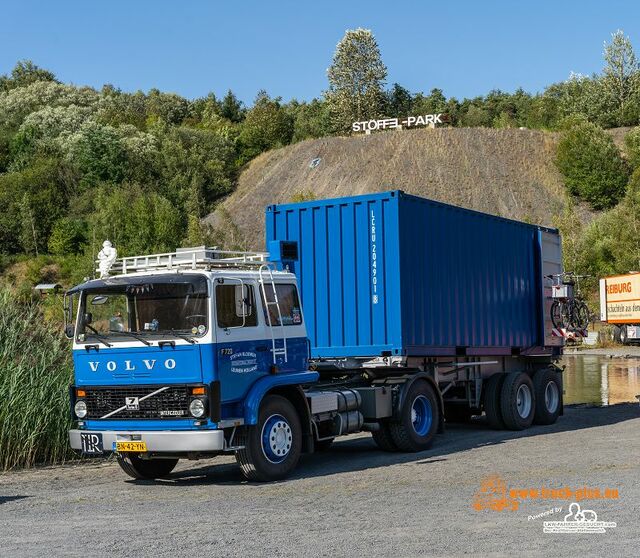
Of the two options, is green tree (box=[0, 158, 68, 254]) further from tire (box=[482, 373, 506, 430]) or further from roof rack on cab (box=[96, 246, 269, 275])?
roof rack on cab (box=[96, 246, 269, 275])

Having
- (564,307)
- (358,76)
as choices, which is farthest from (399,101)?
(564,307)

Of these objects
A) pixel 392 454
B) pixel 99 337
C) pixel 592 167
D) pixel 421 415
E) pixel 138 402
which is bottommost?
pixel 392 454

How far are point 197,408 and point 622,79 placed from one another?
96570mm

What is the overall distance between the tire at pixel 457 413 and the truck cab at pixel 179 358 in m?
6.27

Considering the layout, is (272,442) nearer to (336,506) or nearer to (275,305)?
(275,305)

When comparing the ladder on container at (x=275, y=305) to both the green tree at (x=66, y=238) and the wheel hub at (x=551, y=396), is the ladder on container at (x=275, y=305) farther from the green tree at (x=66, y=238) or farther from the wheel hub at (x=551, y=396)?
the green tree at (x=66, y=238)

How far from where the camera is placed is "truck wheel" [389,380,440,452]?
507 inches

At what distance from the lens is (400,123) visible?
9875 centimetres

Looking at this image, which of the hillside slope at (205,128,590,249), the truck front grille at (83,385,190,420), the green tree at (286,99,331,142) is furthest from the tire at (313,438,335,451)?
the green tree at (286,99,331,142)

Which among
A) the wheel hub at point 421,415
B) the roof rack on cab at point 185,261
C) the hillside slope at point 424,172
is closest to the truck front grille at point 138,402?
the roof rack on cab at point 185,261

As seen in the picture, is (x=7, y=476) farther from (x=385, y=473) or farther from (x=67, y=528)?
(x=385, y=473)

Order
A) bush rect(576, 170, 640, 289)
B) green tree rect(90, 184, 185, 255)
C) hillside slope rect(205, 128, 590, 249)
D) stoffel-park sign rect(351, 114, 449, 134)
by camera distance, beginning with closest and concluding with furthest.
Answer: bush rect(576, 170, 640, 289)
green tree rect(90, 184, 185, 255)
hillside slope rect(205, 128, 590, 249)
stoffel-park sign rect(351, 114, 449, 134)

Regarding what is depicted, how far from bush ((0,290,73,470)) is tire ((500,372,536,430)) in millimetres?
7398

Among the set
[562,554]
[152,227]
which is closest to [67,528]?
[562,554]
